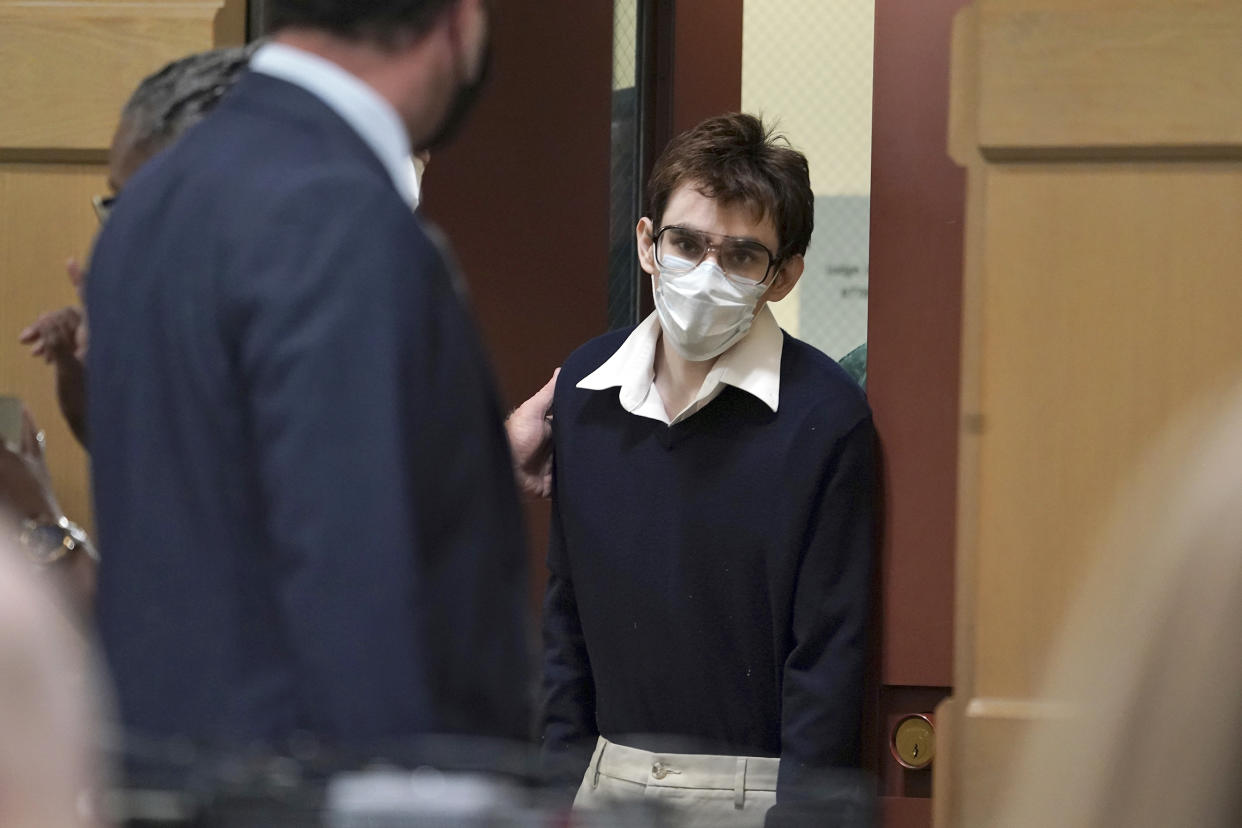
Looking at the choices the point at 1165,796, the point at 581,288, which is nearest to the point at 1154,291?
the point at 581,288

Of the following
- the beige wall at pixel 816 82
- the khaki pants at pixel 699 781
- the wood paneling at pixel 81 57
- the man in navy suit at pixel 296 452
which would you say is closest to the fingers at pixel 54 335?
the wood paneling at pixel 81 57

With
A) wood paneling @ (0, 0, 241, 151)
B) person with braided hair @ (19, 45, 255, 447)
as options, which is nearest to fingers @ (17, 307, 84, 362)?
person with braided hair @ (19, 45, 255, 447)

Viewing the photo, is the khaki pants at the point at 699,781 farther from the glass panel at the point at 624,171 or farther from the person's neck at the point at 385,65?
the person's neck at the point at 385,65

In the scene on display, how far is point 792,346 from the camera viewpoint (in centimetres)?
240

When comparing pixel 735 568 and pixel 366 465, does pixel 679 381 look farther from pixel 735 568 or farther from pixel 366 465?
pixel 366 465

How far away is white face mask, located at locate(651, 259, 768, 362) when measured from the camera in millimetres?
2264

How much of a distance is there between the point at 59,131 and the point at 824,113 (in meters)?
1.54

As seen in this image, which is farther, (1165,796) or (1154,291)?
(1154,291)

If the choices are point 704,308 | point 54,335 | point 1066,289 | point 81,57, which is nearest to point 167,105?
point 54,335

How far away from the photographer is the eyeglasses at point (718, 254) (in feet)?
7.50

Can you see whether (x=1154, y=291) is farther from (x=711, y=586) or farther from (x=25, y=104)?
(x=25, y=104)

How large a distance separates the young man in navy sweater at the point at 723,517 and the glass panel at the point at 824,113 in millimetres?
755

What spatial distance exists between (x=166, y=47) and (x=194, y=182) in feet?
3.44

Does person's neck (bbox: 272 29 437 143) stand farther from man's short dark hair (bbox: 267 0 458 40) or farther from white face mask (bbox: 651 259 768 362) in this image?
white face mask (bbox: 651 259 768 362)
